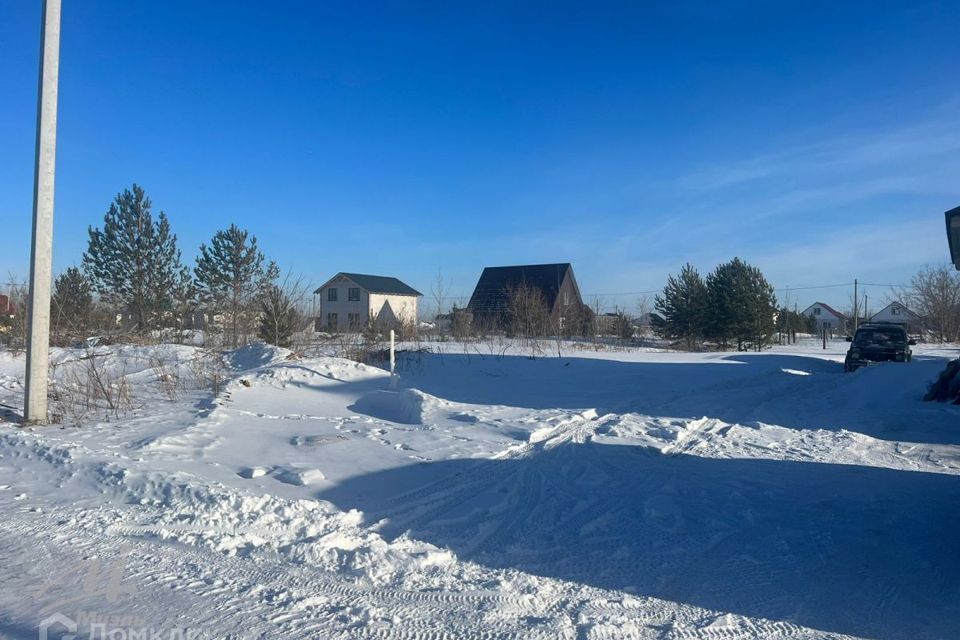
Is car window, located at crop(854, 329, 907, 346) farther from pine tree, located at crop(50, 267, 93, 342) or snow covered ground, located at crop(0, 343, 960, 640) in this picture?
pine tree, located at crop(50, 267, 93, 342)

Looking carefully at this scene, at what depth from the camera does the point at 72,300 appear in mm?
25000

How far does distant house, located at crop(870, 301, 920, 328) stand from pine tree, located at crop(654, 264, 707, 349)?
32.4 feet

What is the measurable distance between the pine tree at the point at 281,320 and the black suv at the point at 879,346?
65.4ft

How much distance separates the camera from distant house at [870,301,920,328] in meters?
56.1

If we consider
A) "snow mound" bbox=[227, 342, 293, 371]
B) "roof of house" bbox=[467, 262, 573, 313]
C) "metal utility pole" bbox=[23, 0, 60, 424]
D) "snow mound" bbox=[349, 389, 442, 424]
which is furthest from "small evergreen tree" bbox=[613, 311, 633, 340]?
"metal utility pole" bbox=[23, 0, 60, 424]

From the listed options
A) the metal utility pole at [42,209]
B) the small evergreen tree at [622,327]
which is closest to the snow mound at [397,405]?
the metal utility pole at [42,209]

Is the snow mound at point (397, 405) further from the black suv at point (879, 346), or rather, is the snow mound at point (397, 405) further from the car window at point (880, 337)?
the car window at point (880, 337)

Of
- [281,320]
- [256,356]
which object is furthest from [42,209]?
[281,320]

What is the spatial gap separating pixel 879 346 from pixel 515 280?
27.8 m

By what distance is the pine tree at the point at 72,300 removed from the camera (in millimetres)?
17078

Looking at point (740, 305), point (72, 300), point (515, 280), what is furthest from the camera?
point (515, 280)

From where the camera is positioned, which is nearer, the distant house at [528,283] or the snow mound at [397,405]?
the snow mound at [397,405]

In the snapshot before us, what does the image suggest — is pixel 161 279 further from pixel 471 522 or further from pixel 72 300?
pixel 471 522

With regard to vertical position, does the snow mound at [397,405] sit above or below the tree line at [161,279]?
below
